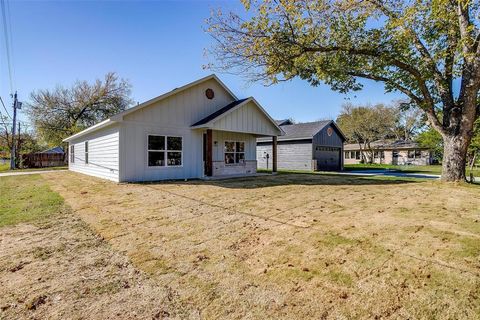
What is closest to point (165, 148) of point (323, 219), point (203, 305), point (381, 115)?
point (323, 219)

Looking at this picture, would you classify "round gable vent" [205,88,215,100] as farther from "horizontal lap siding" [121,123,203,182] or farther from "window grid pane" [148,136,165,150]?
"window grid pane" [148,136,165,150]

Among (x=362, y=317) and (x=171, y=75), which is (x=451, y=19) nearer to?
(x=362, y=317)

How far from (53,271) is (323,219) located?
431cm

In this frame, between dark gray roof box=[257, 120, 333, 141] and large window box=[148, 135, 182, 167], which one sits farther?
dark gray roof box=[257, 120, 333, 141]

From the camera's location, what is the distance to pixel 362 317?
2.09m

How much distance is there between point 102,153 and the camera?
12492 mm

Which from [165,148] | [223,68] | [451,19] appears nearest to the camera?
[451,19]

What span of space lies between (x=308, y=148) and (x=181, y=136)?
42.4ft

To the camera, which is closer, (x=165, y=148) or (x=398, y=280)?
(x=398, y=280)

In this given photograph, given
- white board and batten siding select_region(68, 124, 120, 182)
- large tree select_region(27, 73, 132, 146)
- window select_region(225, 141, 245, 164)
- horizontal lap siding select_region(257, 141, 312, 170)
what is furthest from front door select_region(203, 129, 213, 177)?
large tree select_region(27, 73, 132, 146)

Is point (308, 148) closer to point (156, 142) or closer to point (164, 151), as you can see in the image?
point (164, 151)

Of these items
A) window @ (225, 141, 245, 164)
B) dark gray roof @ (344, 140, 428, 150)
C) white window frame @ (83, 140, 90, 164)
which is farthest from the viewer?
dark gray roof @ (344, 140, 428, 150)

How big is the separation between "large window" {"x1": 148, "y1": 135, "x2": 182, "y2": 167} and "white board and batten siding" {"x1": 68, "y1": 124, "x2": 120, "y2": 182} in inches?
54.0

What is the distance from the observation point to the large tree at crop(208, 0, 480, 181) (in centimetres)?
931
